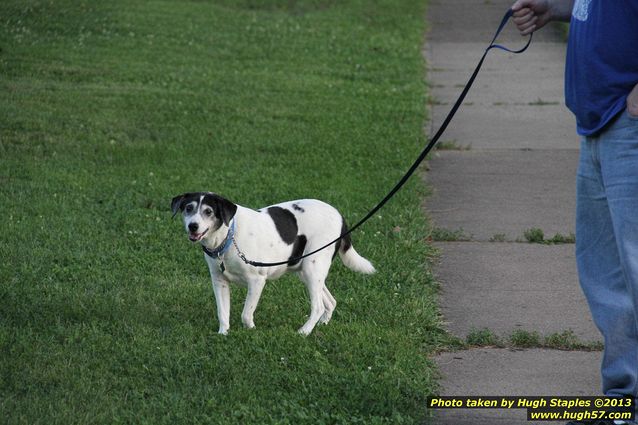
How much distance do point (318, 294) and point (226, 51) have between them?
1085 centimetres

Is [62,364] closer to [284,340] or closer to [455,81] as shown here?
[284,340]

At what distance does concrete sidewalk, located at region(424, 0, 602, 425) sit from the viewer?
577cm

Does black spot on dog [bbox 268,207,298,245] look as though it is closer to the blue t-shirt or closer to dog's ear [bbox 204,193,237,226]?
dog's ear [bbox 204,193,237,226]

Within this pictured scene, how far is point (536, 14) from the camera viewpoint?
195 inches

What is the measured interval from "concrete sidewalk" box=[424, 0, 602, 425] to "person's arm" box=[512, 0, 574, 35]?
6.17 feet

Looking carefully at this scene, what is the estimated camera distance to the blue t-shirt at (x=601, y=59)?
14.5 feet

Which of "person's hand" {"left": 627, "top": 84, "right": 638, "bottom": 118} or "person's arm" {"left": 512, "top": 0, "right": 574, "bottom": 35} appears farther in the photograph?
"person's arm" {"left": 512, "top": 0, "right": 574, "bottom": 35}

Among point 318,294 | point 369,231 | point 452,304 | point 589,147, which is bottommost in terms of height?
point 369,231

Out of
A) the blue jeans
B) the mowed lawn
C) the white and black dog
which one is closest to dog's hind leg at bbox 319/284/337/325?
the white and black dog

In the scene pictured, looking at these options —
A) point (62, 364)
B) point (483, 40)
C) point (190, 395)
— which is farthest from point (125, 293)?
point (483, 40)

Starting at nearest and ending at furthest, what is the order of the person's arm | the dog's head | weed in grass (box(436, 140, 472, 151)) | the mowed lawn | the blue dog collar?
the person's arm < the mowed lawn < the dog's head < the blue dog collar < weed in grass (box(436, 140, 472, 151))

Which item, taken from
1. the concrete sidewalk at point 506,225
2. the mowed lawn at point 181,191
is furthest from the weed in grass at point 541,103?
the mowed lawn at point 181,191

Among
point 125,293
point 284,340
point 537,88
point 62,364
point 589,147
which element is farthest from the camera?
point 537,88

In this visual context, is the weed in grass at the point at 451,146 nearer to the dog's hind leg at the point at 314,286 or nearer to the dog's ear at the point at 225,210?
the dog's hind leg at the point at 314,286
